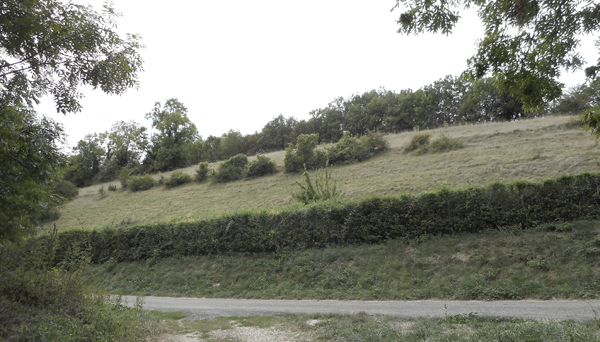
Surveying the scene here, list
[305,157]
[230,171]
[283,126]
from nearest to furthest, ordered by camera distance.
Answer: [305,157], [230,171], [283,126]

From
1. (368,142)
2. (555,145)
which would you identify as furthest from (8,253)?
(368,142)

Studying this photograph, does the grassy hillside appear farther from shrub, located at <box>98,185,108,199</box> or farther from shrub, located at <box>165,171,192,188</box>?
shrub, located at <box>165,171,192,188</box>

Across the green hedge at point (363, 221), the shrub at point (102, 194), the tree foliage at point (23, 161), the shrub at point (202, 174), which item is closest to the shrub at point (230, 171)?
the shrub at point (202, 174)

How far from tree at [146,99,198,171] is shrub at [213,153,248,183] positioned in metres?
21.0

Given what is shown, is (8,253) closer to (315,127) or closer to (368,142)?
(368,142)

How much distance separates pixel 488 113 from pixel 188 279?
1980 inches

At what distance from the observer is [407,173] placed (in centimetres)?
2555

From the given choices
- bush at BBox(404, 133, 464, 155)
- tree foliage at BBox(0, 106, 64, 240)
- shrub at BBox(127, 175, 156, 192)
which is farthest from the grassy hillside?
tree foliage at BBox(0, 106, 64, 240)

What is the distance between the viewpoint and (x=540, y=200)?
11227mm

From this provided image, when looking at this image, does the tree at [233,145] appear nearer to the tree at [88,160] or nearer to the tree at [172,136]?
the tree at [172,136]

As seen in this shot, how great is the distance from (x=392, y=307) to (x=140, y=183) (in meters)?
42.9

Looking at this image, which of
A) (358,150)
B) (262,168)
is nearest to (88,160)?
(262,168)

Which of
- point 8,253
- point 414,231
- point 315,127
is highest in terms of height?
point 315,127

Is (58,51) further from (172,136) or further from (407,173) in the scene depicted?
(172,136)
